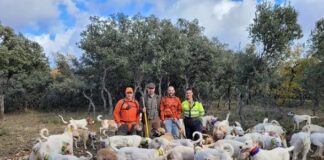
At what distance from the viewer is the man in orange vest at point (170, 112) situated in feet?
42.0

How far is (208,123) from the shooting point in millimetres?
20219

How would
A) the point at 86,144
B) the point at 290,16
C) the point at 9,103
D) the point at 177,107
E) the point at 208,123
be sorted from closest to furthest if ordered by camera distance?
the point at 177,107
the point at 86,144
the point at 208,123
the point at 290,16
the point at 9,103

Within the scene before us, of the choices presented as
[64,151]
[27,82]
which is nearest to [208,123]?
[64,151]

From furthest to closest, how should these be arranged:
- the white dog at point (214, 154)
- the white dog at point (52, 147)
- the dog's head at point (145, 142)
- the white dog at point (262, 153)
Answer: the dog's head at point (145, 142) → the white dog at point (52, 147) → the white dog at point (262, 153) → the white dog at point (214, 154)

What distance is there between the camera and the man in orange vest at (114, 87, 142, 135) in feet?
41.2

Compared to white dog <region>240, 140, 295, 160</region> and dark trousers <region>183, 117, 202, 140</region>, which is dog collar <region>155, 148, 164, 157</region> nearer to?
white dog <region>240, 140, 295, 160</region>

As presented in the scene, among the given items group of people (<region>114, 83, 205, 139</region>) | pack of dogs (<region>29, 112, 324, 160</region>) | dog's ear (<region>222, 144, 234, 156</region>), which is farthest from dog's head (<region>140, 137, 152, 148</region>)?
dog's ear (<region>222, 144, 234, 156</region>)

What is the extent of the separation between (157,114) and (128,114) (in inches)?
37.1

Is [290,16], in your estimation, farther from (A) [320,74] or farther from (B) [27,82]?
(B) [27,82]

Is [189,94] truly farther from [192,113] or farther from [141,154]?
[141,154]

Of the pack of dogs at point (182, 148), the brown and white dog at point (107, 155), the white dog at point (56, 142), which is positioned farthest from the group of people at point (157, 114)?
the brown and white dog at point (107, 155)

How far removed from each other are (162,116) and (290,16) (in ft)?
38.7

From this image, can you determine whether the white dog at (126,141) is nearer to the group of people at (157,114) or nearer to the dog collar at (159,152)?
the group of people at (157,114)

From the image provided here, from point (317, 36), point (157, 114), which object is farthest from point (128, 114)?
point (317, 36)
